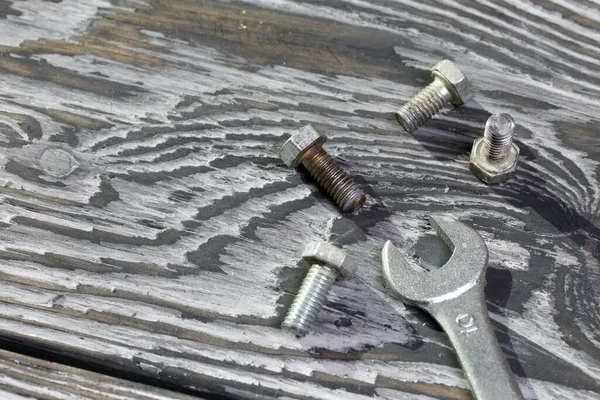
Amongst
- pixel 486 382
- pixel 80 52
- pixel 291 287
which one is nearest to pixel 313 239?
pixel 291 287

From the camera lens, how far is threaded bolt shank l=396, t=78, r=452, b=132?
4.74ft

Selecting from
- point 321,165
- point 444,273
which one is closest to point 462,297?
point 444,273

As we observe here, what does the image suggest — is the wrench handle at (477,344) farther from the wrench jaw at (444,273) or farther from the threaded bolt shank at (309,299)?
the threaded bolt shank at (309,299)

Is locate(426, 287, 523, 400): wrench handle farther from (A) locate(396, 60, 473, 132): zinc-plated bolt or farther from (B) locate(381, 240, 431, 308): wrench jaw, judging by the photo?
(A) locate(396, 60, 473, 132): zinc-plated bolt

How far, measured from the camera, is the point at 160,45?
5.16 feet

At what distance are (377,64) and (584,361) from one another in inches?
27.2

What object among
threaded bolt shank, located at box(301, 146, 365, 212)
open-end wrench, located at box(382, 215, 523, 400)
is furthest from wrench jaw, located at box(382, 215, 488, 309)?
threaded bolt shank, located at box(301, 146, 365, 212)

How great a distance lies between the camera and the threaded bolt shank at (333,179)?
138cm

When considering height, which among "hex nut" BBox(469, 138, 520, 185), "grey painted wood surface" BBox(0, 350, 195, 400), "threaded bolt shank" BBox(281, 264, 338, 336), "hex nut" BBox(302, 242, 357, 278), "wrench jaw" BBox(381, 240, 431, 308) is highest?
"hex nut" BBox(469, 138, 520, 185)

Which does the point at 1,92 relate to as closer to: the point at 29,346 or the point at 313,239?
the point at 29,346

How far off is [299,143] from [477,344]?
476mm

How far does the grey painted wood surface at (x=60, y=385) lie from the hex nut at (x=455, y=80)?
755 mm

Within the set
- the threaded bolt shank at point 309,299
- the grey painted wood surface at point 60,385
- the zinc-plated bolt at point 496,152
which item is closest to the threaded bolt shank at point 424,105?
the zinc-plated bolt at point 496,152

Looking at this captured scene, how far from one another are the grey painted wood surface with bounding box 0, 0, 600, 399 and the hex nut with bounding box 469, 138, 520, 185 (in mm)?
24
